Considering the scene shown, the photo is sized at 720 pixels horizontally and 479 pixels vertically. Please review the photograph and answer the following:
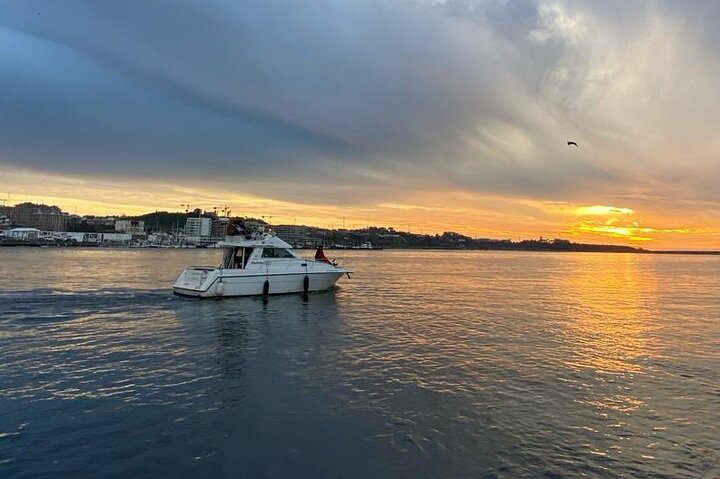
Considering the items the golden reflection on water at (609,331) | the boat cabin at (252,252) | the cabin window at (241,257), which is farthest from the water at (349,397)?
the cabin window at (241,257)

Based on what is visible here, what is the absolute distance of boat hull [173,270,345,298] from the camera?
33812 millimetres

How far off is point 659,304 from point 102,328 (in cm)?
4092

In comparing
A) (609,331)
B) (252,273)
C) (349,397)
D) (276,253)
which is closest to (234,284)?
(252,273)

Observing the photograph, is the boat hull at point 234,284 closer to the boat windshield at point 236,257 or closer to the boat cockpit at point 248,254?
the boat cockpit at point 248,254

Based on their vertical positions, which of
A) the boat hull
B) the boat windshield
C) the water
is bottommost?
the water

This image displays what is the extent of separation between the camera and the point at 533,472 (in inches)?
363

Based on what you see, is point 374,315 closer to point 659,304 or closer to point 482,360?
point 482,360

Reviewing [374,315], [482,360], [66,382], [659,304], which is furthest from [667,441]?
[659,304]

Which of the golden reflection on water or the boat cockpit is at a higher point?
the boat cockpit

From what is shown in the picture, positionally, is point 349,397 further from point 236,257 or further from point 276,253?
point 236,257

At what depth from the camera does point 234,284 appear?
34.7 metres

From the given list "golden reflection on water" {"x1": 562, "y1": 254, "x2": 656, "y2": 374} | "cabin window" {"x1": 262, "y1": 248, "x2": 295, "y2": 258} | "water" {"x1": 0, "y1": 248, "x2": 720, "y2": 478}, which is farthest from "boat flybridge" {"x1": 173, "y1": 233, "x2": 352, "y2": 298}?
"golden reflection on water" {"x1": 562, "y1": 254, "x2": 656, "y2": 374}

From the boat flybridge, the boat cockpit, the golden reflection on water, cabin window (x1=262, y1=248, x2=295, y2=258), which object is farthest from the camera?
cabin window (x1=262, y1=248, x2=295, y2=258)

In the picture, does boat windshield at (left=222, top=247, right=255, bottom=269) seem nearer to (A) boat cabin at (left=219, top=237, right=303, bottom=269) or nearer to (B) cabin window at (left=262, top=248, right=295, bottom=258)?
(A) boat cabin at (left=219, top=237, right=303, bottom=269)
